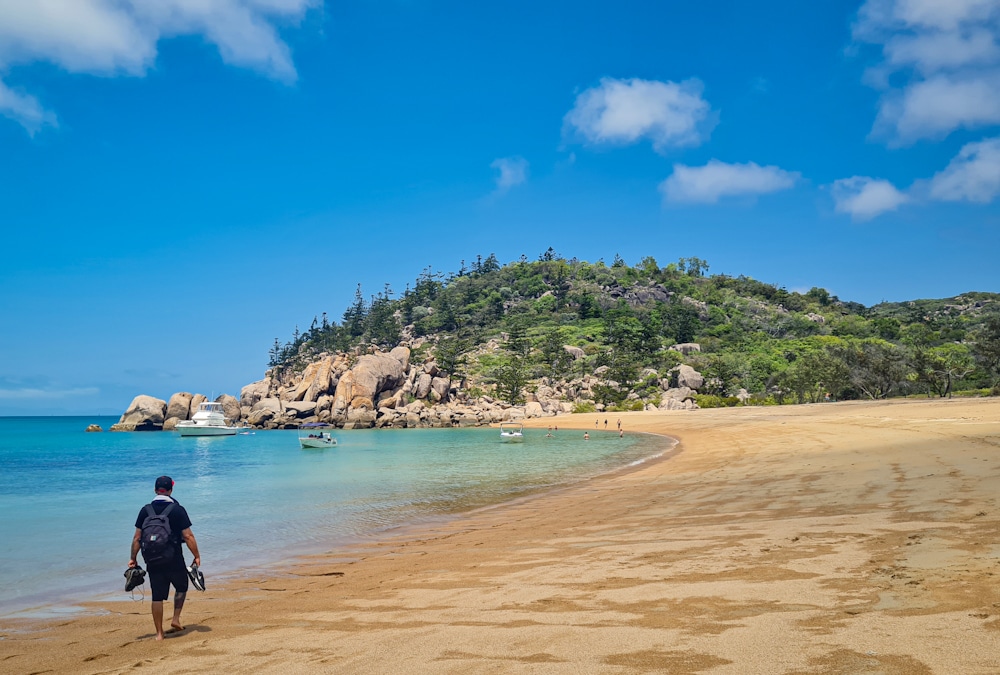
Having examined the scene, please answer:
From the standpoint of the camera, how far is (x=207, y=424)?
8200 centimetres

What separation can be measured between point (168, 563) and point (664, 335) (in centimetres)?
12457

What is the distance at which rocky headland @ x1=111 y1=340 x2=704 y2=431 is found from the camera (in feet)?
284

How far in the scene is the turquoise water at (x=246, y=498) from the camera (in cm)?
1303

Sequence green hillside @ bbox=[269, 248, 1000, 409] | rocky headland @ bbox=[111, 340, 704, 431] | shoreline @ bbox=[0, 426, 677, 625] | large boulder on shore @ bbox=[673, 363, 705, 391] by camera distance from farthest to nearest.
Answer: rocky headland @ bbox=[111, 340, 704, 431] → large boulder on shore @ bbox=[673, 363, 705, 391] → green hillside @ bbox=[269, 248, 1000, 409] → shoreline @ bbox=[0, 426, 677, 625]

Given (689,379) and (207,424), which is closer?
(207,424)

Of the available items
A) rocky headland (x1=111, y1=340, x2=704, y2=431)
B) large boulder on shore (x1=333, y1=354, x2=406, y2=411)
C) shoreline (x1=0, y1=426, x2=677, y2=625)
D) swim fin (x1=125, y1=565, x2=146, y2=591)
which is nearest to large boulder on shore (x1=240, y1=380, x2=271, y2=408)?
rocky headland (x1=111, y1=340, x2=704, y2=431)

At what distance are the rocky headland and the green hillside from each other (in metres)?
2.43

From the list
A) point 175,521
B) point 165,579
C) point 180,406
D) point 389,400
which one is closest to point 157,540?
point 175,521

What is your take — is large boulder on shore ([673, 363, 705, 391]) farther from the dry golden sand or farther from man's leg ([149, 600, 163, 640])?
man's leg ([149, 600, 163, 640])

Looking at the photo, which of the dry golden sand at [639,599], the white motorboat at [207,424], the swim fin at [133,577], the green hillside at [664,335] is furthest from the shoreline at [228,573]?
the white motorboat at [207,424]

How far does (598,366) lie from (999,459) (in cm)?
8464

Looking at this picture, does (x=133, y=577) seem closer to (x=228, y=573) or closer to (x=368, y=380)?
(x=228, y=573)

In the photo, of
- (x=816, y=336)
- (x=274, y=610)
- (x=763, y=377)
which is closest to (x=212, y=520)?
(x=274, y=610)

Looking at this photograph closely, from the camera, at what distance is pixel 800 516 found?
1177cm
